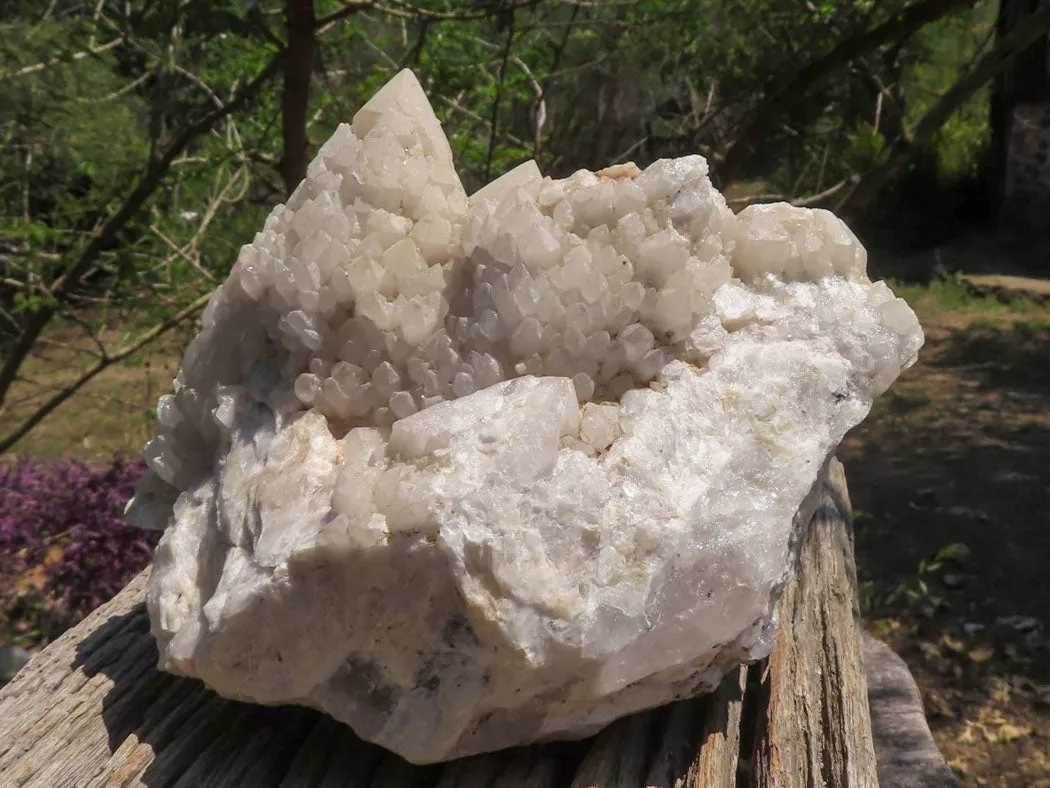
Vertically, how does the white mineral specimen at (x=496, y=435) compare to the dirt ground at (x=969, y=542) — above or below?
above

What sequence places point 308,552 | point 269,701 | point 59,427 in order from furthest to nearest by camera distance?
point 59,427 → point 269,701 → point 308,552

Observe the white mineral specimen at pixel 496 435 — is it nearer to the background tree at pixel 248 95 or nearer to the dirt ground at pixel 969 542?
the background tree at pixel 248 95

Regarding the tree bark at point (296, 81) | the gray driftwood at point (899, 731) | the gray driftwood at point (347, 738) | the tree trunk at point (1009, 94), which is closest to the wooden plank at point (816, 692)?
the gray driftwood at point (347, 738)

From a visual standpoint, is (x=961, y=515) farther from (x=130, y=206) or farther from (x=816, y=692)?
(x=130, y=206)

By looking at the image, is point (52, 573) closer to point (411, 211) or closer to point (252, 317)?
point (252, 317)

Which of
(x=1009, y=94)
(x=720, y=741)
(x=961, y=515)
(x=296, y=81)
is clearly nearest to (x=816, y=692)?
(x=720, y=741)

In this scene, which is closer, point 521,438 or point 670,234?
point 521,438

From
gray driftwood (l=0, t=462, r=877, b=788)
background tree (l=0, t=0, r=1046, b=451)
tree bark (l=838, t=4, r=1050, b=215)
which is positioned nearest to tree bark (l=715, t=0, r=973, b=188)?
background tree (l=0, t=0, r=1046, b=451)

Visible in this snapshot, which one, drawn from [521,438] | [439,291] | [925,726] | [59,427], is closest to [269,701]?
[521,438]
